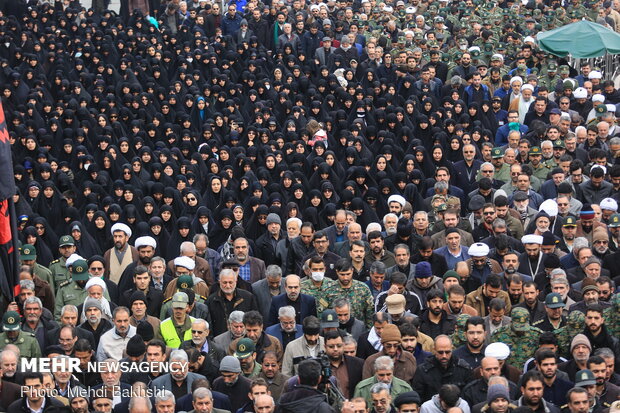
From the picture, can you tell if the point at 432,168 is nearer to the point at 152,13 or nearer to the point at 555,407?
the point at 555,407

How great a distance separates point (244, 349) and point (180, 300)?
1.33 metres

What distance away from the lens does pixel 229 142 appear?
20.0 metres

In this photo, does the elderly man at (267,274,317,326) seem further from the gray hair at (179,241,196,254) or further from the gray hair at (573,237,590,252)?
the gray hair at (573,237,590,252)

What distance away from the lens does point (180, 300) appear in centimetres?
1323

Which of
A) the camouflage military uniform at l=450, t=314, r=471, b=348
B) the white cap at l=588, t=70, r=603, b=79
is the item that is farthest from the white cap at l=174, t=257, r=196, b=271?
the white cap at l=588, t=70, r=603, b=79

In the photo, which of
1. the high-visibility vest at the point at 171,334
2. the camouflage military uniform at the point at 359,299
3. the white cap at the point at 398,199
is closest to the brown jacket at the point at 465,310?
the camouflage military uniform at the point at 359,299

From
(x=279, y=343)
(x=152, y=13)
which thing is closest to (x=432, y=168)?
(x=279, y=343)

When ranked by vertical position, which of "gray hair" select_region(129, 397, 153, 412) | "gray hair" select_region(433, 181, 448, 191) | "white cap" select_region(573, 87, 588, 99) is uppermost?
"gray hair" select_region(129, 397, 153, 412)

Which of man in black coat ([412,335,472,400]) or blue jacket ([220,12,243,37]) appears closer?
man in black coat ([412,335,472,400])

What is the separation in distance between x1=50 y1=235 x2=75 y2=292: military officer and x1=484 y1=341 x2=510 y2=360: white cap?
17.0ft

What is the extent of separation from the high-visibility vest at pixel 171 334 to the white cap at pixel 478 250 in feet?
10.2

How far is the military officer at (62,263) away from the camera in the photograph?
593 inches

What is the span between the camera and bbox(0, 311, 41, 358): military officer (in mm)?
12984

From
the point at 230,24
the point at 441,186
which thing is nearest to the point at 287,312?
the point at 441,186
